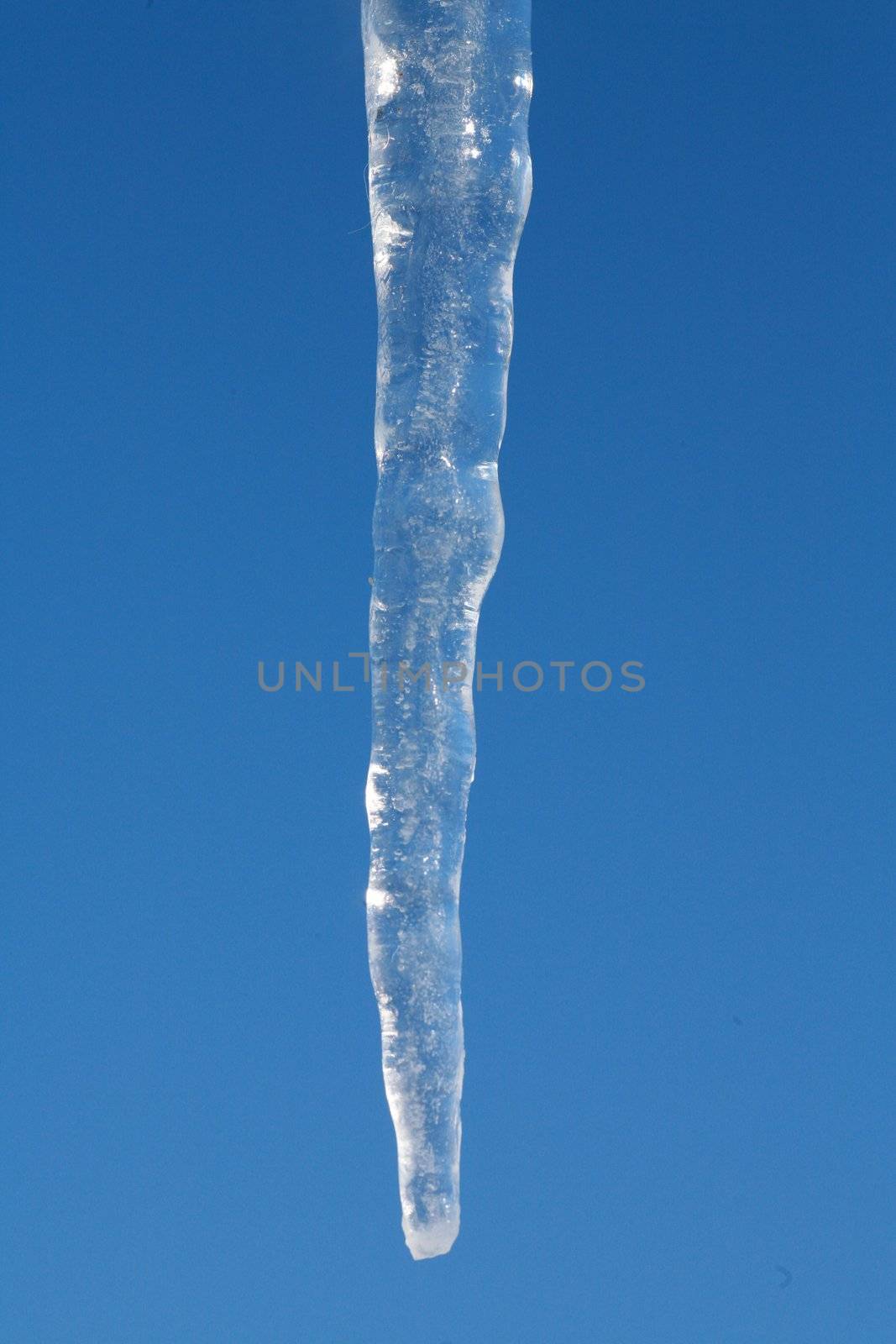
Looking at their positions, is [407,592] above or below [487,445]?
below

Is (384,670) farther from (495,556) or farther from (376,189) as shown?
(376,189)

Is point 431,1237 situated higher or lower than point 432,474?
lower

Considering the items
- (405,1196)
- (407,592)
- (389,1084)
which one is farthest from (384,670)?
(405,1196)

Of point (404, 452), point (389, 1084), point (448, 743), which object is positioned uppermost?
point (404, 452)

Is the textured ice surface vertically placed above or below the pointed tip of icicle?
above

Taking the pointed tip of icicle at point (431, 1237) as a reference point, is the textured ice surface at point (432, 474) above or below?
above

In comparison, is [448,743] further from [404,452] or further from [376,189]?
[376,189]
